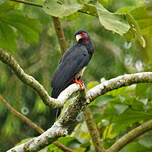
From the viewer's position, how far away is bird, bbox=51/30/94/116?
121 inches

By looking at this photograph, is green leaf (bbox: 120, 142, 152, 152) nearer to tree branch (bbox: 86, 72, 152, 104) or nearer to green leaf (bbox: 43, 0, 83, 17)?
tree branch (bbox: 86, 72, 152, 104)

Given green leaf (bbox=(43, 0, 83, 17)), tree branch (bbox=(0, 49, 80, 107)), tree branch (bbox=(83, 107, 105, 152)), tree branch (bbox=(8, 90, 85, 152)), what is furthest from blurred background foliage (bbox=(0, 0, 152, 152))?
tree branch (bbox=(8, 90, 85, 152))

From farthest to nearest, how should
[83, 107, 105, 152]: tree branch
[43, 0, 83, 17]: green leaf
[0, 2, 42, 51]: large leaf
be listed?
[83, 107, 105, 152]: tree branch → [0, 2, 42, 51]: large leaf → [43, 0, 83, 17]: green leaf

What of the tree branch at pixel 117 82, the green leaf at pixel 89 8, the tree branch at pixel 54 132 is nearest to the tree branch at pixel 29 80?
the tree branch at pixel 54 132

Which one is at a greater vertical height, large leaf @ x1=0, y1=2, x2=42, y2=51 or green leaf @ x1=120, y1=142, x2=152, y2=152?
large leaf @ x1=0, y1=2, x2=42, y2=51

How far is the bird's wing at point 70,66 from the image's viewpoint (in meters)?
3.09

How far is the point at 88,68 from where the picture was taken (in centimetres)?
604

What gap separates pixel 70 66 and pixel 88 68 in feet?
9.11

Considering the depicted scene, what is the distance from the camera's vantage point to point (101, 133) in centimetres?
332

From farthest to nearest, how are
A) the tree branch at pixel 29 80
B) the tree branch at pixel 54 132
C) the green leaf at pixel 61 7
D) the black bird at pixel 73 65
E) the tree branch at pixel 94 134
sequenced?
the black bird at pixel 73 65 → the tree branch at pixel 94 134 → the tree branch at pixel 54 132 → the tree branch at pixel 29 80 → the green leaf at pixel 61 7

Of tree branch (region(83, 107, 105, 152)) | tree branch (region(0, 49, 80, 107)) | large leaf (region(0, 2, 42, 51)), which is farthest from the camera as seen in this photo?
tree branch (region(83, 107, 105, 152))

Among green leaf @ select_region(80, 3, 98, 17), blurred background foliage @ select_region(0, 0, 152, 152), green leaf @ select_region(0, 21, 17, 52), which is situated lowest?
blurred background foliage @ select_region(0, 0, 152, 152)

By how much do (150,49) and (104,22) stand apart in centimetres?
43

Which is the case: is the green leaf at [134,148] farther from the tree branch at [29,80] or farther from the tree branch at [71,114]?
the tree branch at [29,80]
